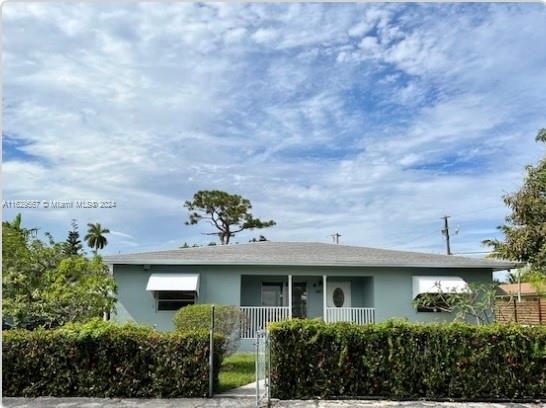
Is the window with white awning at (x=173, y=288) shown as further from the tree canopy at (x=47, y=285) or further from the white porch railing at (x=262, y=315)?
the white porch railing at (x=262, y=315)

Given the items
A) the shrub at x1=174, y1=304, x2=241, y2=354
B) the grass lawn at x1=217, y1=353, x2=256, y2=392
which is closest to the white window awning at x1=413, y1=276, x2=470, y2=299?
the grass lawn at x1=217, y1=353, x2=256, y2=392

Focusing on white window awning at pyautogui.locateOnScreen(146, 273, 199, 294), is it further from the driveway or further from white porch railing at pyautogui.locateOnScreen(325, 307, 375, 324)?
the driveway

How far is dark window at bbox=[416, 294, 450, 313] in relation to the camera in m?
17.1

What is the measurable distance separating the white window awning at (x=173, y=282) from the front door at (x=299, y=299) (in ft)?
13.8

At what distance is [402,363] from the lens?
9211 mm

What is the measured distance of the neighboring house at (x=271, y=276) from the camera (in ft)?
55.0

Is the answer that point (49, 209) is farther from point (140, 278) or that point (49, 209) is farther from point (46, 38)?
point (46, 38)

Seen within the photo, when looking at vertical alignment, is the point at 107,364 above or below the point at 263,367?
above

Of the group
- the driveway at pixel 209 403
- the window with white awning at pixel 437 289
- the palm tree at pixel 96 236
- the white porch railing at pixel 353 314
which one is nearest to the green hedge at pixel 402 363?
the driveway at pixel 209 403

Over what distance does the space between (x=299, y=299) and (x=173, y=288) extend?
534 cm

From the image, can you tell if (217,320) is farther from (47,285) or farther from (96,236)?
(96,236)

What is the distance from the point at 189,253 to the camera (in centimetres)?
1786

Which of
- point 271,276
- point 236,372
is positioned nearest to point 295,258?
point 271,276

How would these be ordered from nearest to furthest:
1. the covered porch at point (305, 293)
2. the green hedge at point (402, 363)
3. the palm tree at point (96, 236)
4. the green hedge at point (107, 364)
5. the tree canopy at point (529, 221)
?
the green hedge at point (402, 363), the green hedge at point (107, 364), the covered porch at point (305, 293), the tree canopy at point (529, 221), the palm tree at point (96, 236)
